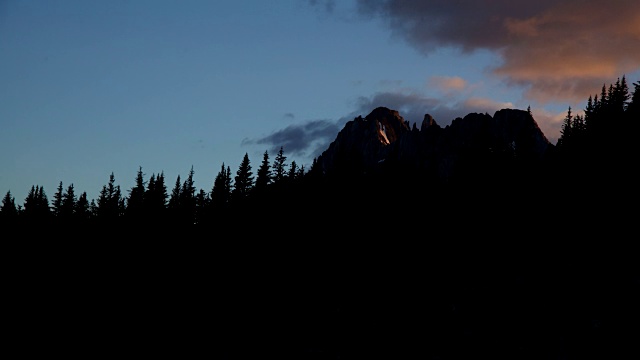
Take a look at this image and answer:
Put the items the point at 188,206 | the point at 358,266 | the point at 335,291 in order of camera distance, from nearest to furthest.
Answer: the point at 335,291
the point at 358,266
the point at 188,206

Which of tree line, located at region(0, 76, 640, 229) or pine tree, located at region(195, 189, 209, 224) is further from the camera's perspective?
pine tree, located at region(195, 189, 209, 224)

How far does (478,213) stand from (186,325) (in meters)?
35.5

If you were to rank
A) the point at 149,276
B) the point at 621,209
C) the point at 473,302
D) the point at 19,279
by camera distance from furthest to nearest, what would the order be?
the point at 19,279, the point at 149,276, the point at 621,209, the point at 473,302

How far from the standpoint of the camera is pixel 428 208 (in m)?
83.1

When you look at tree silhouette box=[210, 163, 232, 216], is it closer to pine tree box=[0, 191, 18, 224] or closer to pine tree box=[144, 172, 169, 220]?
pine tree box=[144, 172, 169, 220]

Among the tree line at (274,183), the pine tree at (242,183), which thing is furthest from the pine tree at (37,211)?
the pine tree at (242,183)

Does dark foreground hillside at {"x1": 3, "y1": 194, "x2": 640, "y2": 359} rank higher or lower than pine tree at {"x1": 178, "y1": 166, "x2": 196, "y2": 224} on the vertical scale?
lower

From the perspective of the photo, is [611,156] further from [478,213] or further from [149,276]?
[149,276]

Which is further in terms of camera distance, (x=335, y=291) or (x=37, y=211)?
(x=37, y=211)

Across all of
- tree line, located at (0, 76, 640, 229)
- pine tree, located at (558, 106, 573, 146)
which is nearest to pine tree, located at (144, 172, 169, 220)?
tree line, located at (0, 76, 640, 229)

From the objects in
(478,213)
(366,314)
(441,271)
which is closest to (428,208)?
(478,213)

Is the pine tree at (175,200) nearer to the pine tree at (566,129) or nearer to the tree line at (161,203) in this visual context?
the tree line at (161,203)

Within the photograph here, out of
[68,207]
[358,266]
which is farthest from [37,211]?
[358,266]

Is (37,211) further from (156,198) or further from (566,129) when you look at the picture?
(566,129)
